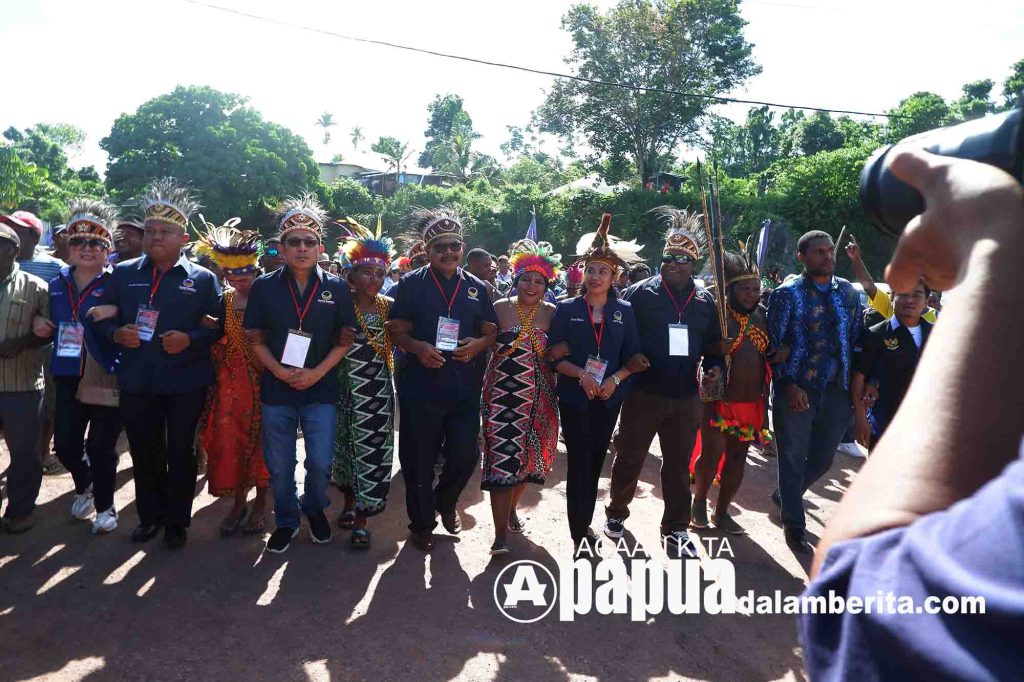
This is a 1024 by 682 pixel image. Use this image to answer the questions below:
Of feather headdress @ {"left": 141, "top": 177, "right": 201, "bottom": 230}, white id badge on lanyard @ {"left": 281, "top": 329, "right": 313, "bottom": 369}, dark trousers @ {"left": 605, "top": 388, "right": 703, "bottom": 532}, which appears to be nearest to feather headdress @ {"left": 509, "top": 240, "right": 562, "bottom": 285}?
dark trousers @ {"left": 605, "top": 388, "right": 703, "bottom": 532}

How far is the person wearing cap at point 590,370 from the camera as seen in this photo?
4.51 metres

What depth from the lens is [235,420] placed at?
4754 mm

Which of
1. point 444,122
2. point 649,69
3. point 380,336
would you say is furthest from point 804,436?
point 444,122

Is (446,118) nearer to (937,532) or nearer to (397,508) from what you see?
(397,508)

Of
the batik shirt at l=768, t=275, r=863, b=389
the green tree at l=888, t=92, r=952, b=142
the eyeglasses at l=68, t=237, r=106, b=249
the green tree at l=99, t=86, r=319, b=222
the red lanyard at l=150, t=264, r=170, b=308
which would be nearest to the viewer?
the red lanyard at l=150, t=264, r=170, b=308

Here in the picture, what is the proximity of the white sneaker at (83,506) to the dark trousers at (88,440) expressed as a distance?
54mm

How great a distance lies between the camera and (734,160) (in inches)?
2037

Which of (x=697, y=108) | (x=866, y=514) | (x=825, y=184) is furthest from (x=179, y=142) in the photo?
(x=866, y=514)

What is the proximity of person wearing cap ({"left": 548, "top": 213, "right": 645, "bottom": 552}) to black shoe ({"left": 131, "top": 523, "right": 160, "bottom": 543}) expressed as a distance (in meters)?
2.88

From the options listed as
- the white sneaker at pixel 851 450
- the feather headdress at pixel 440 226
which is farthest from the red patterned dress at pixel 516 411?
the white sneaker at pixel 851 450

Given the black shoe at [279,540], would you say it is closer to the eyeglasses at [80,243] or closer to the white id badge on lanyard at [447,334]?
the white id badge on lanyard at [447,334]

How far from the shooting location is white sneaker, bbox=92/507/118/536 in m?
4.57

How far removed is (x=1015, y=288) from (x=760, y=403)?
15.6ft

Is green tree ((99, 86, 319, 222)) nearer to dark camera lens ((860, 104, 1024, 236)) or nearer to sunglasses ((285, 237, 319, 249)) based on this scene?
sunglasses ((285, 237, 319, 249))
